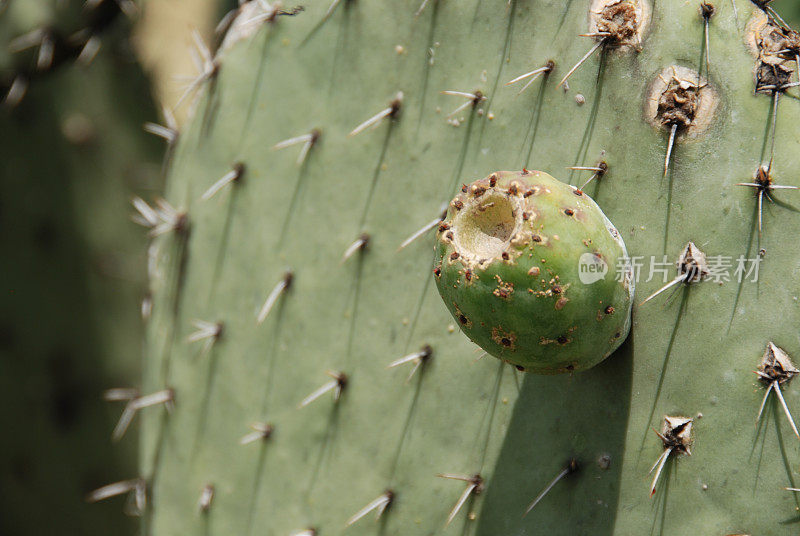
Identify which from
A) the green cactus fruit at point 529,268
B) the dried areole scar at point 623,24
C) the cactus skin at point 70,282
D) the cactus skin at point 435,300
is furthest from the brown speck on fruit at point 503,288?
the cactus skin at point 70,282

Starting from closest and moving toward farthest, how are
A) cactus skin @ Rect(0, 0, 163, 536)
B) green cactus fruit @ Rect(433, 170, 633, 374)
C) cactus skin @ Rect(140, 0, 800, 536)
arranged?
green cactus fruit @ Rect(433, 170, 633, 374) < cactus skin @ Rect(140, 0, 800, 536) < cactus skin @ Rect(0, 0, 163, 536)

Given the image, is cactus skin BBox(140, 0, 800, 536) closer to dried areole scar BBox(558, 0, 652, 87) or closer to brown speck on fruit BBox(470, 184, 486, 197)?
dried areole scar BBox(558, 0, 652, 87)

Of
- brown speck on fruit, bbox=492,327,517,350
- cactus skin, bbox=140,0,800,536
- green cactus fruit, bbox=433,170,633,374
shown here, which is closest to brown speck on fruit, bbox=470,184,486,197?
green cactus fruit, bbox=433,170,633,374

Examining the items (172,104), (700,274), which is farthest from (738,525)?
(172,104)

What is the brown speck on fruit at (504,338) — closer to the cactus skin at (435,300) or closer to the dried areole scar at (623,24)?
the cactus skin at (435,300)

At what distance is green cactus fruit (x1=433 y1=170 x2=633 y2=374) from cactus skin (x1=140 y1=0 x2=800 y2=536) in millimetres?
172

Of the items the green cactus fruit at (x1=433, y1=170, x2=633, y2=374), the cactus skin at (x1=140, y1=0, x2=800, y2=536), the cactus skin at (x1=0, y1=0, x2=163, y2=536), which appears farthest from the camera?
the cactus skin at (x1=0, y1=0, x2=163, y2=536)

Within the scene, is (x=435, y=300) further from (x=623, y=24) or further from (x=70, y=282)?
(x=70, y=282)

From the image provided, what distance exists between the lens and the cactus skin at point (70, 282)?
1998mm

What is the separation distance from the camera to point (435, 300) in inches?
46.8

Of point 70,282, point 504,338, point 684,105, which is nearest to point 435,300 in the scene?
point 504,338

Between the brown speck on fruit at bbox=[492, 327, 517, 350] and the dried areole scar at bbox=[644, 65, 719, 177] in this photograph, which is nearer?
the brown speck on fruit at bbox=[492, 327, 517, 350]

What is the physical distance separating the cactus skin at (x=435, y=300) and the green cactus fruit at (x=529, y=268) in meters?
0.17

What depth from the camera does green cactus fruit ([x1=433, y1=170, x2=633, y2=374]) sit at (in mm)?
815
